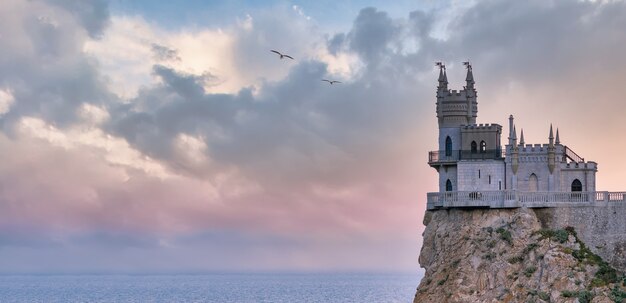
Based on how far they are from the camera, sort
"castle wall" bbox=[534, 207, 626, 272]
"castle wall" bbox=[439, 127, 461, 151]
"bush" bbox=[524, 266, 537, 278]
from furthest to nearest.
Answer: "castle wall" bbox=[439, 127, 461, 151]
"castle wall" bbox=[534, 207, 626, 272]
"bush" bbox=[524, 266, 537, 278]

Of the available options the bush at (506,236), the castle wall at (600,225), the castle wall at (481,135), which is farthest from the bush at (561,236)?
the castle wall at (481,135)

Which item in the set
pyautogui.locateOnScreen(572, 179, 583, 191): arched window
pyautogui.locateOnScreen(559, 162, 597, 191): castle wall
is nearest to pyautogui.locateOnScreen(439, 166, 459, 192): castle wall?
pyautogui.locateOnScreen(559, 162, 597, 191): castle wall

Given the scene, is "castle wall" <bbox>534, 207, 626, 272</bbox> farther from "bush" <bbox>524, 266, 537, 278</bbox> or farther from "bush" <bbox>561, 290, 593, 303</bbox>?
"bush" <bbox>561, 290, 593, 303</bbox>

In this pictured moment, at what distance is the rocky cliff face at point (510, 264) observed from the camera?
71250mm

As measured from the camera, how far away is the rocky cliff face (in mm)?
71250

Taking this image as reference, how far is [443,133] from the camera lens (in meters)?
83.8

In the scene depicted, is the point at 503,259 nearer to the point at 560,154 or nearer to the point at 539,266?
the point at 539,266

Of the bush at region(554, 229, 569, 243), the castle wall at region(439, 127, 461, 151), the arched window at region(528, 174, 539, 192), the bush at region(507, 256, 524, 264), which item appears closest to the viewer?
the bush at region(554, 229, 569, 243)

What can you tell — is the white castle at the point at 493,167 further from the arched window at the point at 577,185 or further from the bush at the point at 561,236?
the bush at the point at 561,236

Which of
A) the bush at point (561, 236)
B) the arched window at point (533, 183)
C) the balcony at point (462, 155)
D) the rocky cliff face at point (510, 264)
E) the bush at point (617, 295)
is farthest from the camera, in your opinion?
the balcony at point (462, 155)

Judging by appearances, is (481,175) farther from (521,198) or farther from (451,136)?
(451,136)

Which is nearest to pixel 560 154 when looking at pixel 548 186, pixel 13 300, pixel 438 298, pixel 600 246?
pixel 548 186

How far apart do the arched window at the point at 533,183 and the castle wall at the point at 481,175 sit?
2.08 meters

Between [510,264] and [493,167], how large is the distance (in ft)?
29.4
